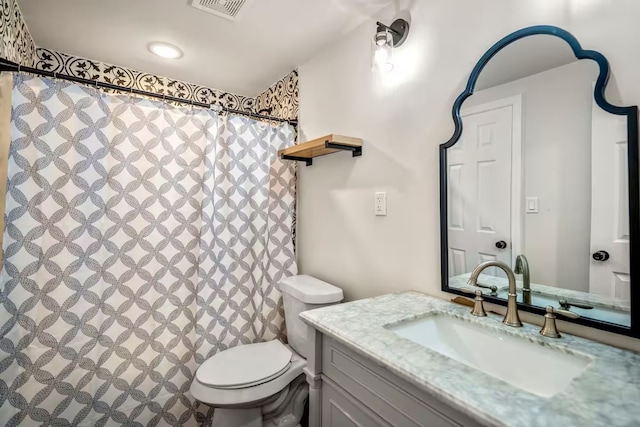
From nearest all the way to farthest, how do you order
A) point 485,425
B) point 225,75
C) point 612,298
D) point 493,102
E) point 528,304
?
point 485,425 < point 612,298 < point 528,304 < point 493,102 < point 225,75

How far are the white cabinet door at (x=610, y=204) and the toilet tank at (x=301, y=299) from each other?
3.33ft

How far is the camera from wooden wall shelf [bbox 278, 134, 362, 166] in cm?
146

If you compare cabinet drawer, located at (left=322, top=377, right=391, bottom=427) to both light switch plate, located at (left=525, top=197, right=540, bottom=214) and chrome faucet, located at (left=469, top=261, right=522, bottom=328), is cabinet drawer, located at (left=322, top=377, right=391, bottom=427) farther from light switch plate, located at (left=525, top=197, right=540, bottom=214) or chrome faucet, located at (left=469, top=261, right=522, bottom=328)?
light switch plate, located at (left=525, top=197, right=540, bottom=214)

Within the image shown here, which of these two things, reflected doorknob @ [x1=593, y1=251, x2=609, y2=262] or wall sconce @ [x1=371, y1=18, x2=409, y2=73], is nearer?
reflected doorknob @ [x1=593, y1=251, x2=609, y2=262]

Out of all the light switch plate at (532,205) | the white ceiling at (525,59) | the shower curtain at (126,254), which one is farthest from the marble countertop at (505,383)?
the shower curtain at (126,254)

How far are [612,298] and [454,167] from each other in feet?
1.96

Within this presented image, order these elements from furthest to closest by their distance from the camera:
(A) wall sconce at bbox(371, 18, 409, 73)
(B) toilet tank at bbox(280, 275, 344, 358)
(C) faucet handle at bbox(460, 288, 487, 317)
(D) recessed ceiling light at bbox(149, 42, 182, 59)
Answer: (D) recessed ceiling light at bbox(149, 42, 182, 59) < (B) toilet tank at bbox(280, 275, 344, 358) < (A) wall sconce at bbox(371, 18, 409, 73) < (C) faucet handle at bbox(460, 288, 487, 317)

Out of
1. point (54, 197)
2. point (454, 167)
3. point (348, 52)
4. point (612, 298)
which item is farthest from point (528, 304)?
point (54, 197)

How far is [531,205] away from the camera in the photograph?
3.09ft

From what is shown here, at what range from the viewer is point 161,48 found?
6.03 ft

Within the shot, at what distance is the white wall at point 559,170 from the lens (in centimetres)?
84

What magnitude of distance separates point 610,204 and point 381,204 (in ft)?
2.61

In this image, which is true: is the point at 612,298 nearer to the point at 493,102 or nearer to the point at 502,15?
the point at 493,102

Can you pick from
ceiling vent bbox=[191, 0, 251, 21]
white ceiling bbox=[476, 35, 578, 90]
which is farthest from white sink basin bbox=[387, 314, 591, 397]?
ceiling vent bbox=[191, 0, 251, 21]
